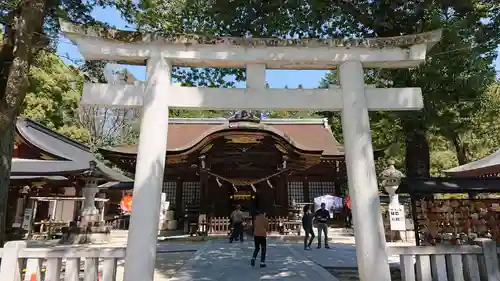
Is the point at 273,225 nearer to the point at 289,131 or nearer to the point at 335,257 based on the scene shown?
the point at 335,257

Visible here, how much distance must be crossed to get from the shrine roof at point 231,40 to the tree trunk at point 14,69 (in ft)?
3.12

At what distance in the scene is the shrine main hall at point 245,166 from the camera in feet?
45.1

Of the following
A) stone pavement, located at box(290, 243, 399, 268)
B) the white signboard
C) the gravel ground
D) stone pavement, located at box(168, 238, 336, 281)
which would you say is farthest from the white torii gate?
the white signboard

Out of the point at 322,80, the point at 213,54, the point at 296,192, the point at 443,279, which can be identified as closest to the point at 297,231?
the point at 296,192

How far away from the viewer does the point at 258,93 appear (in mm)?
5117

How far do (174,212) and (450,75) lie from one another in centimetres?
1446

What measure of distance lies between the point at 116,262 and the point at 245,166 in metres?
11.8

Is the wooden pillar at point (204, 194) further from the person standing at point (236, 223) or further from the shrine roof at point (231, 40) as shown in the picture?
the shrine roof at point (231, 40)

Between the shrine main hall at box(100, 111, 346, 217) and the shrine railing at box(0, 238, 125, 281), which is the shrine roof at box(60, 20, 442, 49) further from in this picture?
the shrine main hall at box(100, 111, 346, 217)

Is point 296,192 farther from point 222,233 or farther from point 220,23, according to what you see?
point 220,23

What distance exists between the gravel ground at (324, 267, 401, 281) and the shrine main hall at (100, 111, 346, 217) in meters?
6.64

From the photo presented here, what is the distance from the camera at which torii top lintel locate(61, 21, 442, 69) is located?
198 inches

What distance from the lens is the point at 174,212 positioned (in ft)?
57.0

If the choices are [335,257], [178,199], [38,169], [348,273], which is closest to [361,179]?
[348,273]
